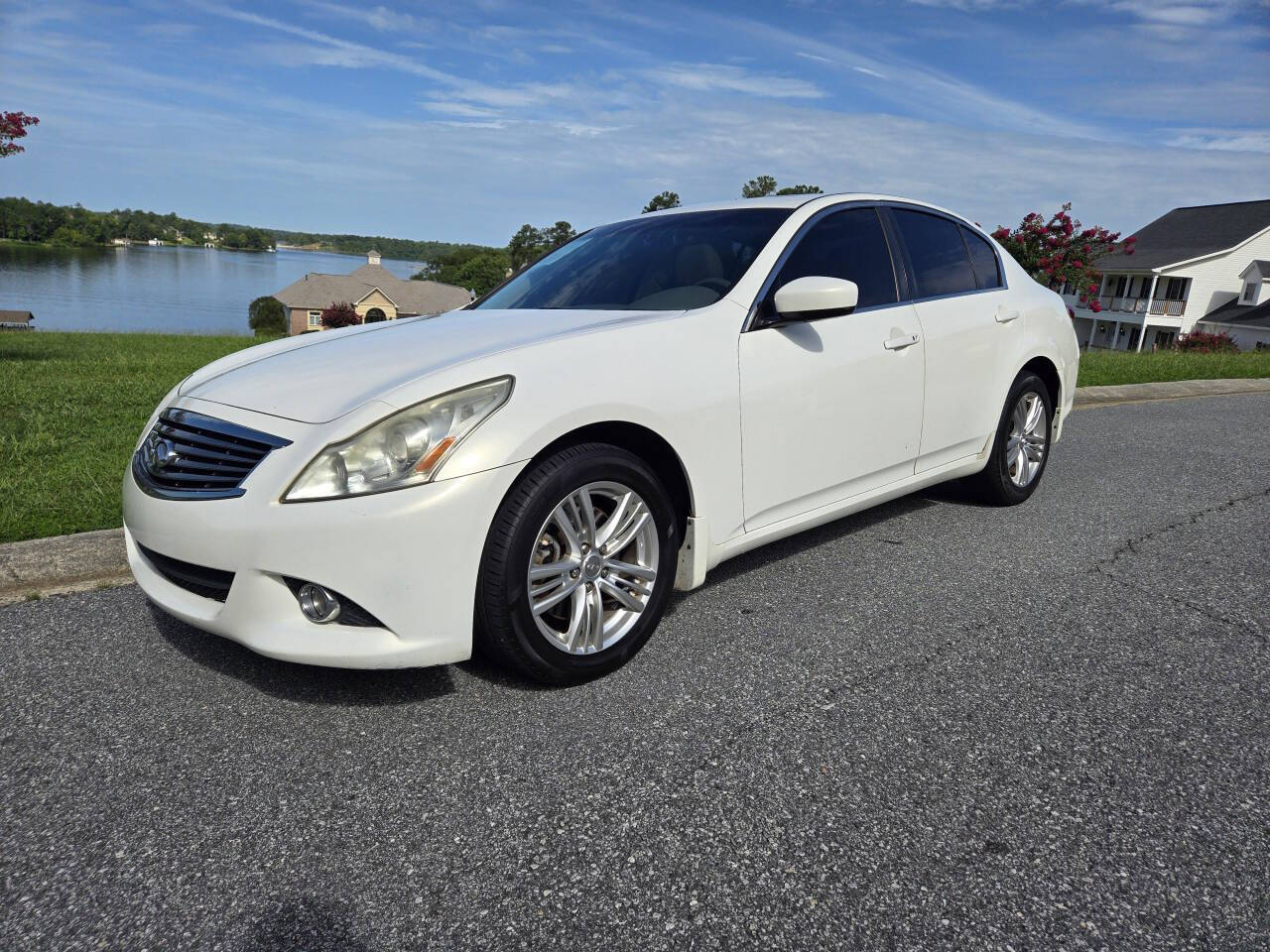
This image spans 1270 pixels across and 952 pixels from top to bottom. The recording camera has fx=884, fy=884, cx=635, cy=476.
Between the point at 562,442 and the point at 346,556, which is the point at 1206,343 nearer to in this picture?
the point at 562,442

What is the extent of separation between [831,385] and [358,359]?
1834 millimetres

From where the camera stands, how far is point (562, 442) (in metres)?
2.83

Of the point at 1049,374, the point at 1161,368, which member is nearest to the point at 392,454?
the point at 1049,374

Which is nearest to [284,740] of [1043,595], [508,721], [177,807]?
[177,807]

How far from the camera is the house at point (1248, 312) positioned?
45.4 metres

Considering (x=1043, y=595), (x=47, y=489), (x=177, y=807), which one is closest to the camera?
(x=177, y=807)

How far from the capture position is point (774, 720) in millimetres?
2715

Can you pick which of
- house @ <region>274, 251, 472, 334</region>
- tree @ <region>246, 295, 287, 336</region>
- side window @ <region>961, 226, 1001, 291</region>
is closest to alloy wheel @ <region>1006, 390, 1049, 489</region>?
side window @ <region>961, 226, 1001, 291</region>

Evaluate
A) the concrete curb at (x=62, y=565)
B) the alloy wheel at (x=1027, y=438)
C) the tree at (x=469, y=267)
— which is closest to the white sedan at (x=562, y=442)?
the alloy wheel at (x=1027, y=438)

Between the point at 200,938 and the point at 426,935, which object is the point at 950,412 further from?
the point at 200,938

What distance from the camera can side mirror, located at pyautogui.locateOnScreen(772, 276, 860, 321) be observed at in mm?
3312

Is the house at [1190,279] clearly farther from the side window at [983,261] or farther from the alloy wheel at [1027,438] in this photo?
the side window at [983,261]

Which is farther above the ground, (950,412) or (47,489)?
(950,412)

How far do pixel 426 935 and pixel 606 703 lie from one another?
1.07m
